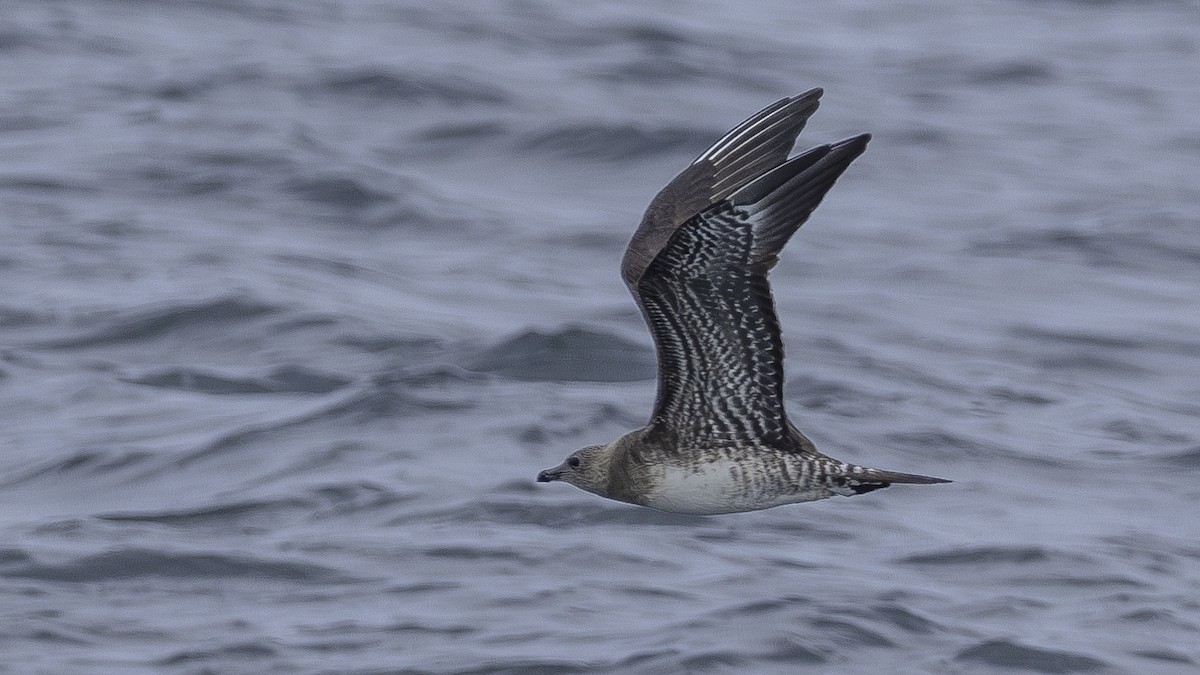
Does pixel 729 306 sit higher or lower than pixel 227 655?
higher

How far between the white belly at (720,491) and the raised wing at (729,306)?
0.13m

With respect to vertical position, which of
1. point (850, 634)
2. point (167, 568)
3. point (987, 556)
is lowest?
point (167, 568)

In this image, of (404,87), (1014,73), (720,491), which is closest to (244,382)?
(720,491)

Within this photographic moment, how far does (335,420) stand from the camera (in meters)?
14.5

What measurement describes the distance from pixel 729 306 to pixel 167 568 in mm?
5556

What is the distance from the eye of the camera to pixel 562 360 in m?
15.5

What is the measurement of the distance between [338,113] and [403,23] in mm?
4319

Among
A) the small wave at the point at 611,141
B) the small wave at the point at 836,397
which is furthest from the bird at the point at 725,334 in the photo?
the small wave at the point at 611,141

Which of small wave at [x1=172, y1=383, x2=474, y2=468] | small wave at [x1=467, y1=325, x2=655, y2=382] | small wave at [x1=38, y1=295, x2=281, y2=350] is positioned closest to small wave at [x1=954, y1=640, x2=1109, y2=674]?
small wave at [x1=467, y1=325, x2=655, y2=382]

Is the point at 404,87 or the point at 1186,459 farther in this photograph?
the point at 404,87

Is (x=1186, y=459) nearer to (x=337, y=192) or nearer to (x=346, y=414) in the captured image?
(x=346, y=414)

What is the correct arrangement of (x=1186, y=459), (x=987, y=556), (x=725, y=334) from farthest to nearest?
1. (x=1186, y=459)
2. (x=987, y=556)
3. (x=725, y=334)

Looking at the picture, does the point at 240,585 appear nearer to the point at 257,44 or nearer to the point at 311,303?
the point at 311,303

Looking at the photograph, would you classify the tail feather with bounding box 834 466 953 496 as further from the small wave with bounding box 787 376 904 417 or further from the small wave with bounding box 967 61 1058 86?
the small wave with bounding box 967 61 1058 86
